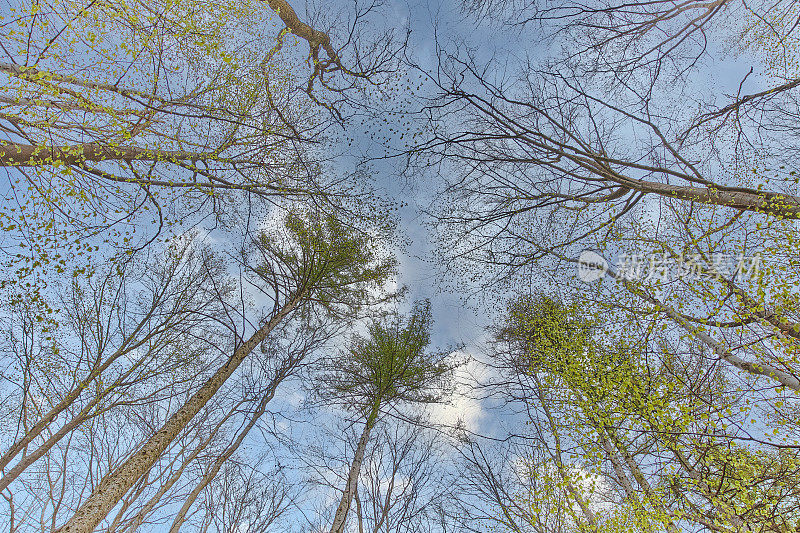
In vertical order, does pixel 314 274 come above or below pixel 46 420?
above

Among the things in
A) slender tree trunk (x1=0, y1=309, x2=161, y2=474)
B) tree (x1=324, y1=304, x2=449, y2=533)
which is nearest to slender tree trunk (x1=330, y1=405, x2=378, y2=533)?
tree (x1=324, y1=304, x2=449, y2=533)

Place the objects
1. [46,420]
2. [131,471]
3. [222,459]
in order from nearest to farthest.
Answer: [131,471] → [46,420] → [222,459]

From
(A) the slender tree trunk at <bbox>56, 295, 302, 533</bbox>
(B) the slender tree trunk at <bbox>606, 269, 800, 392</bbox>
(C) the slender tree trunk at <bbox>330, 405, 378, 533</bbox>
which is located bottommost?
(A) the slender tree trunk at <bbox>56, 295, 302, 533</bbox>

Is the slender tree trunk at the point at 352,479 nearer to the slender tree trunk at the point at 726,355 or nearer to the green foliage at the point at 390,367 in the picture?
the green foliage at the point at 390,367

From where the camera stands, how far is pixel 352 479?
7055 millimetres

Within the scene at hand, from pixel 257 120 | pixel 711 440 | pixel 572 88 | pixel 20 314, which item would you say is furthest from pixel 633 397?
pixel 20 314

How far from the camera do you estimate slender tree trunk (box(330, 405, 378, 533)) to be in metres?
6.42

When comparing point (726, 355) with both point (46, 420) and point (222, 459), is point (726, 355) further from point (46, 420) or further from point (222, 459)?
point (46, 420)

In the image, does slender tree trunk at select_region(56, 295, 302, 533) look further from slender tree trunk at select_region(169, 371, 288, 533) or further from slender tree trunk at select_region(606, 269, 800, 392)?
slender tree trunk at select_region(606, 269, 800, 392)

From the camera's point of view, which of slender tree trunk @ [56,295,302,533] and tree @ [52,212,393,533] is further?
tree @ [52,212,393,533]

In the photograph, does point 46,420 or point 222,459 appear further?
point 222,459

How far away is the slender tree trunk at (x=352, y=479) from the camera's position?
253 inches

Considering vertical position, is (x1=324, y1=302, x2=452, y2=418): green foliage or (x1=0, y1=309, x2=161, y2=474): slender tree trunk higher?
(x1=324, y1=302, x2=452, y2=418): green foliage

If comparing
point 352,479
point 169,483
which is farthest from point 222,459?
point 352,479
